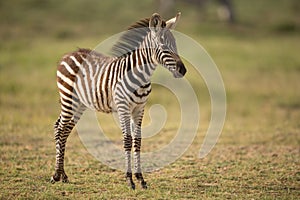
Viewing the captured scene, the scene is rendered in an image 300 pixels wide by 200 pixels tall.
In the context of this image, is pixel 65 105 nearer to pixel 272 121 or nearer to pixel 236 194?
pixel 236 194

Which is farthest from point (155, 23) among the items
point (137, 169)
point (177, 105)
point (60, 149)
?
point (177, 105)

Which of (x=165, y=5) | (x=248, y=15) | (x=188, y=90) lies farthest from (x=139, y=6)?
(x=188, y=90)

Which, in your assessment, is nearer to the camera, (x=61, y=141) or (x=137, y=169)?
(x=137, y=169)

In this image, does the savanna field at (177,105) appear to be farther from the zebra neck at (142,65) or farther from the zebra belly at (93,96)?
the zebra neck at (142,65)

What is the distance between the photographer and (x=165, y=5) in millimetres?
34312

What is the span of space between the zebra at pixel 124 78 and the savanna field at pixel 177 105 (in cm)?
82

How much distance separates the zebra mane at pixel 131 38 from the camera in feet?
29.1

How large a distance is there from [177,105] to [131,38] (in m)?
11.1

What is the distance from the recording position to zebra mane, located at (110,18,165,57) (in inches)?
350

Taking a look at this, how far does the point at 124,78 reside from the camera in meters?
8.89

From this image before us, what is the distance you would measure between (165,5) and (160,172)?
25319 mm

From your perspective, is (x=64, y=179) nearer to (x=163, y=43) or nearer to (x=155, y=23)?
(x=163, y=43)

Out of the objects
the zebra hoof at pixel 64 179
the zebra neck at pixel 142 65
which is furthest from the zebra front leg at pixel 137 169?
the zebra hoof at pixel 64 179

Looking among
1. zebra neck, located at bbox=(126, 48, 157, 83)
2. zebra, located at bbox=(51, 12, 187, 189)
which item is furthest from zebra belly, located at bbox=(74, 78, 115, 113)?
zebra neck, located at bbox=(126, 48, 157, 83)
